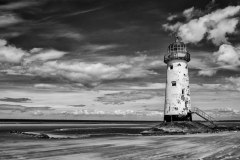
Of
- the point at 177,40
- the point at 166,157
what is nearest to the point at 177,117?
the point at 177,40

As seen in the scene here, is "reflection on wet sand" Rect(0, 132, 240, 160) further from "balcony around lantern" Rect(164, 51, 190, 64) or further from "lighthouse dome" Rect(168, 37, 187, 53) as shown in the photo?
"lighthouse dome" Rect(168, 37, 187, 53)

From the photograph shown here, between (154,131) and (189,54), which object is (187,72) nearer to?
(189,54)

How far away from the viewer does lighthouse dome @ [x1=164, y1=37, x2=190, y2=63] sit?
3750 centimetres

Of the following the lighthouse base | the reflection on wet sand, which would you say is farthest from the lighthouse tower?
the reflection on wet sand

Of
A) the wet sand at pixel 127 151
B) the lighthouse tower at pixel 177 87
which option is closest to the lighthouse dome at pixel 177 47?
the lighthouse tower at pixel 177 87

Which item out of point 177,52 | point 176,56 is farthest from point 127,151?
point 177,52

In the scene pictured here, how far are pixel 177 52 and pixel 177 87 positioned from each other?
5.80 meters

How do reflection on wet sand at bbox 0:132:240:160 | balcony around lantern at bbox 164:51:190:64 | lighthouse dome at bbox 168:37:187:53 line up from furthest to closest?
lighthouse dome at bbox 168:37:187:53
balcony around lantern at bbox 164:51:190:64
reflection on wet sand at bbox 0:132:240:160

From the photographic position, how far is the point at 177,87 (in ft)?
120

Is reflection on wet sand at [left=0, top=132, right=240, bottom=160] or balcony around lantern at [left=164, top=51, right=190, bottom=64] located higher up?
balcony around lantern at [left=164, top=51, right=190, bottom=64]

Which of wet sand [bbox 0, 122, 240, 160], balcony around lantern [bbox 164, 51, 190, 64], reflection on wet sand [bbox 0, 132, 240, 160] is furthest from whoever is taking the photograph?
balcony around lantern [bbox 164, 51, 190, 64]

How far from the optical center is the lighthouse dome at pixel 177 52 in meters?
37.5

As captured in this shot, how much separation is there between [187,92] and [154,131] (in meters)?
8.05

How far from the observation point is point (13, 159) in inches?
490
